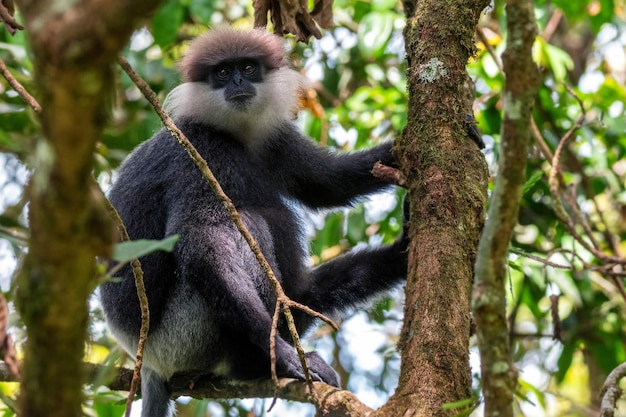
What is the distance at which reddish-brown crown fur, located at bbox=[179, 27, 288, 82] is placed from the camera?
5.43m

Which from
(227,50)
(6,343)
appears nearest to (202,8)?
(227,50)

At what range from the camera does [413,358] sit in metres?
2.88

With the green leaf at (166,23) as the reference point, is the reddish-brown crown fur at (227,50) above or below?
below

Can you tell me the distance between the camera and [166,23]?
18.7 feet

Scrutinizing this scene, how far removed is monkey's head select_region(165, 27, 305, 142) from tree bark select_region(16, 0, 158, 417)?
388cm

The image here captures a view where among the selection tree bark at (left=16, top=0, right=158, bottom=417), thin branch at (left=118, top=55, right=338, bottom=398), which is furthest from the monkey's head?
tree bark at (left=16, top=0, right=158, bottom=417)

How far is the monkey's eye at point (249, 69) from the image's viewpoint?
5496 mm

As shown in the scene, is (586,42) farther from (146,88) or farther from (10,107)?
(146,88)

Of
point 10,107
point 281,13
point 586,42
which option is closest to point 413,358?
point 281,13

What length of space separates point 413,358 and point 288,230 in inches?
86.2

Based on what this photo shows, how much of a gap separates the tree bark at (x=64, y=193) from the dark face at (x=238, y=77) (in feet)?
13.1

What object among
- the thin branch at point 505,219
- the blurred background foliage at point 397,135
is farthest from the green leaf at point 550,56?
the thin branch at point 505,219

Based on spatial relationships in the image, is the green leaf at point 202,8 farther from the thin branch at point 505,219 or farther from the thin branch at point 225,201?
the thin branch at point 505,219

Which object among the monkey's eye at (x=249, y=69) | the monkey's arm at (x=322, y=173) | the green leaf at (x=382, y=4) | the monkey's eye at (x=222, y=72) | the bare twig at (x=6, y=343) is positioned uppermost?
the green leaf at (x=382, y=4)
